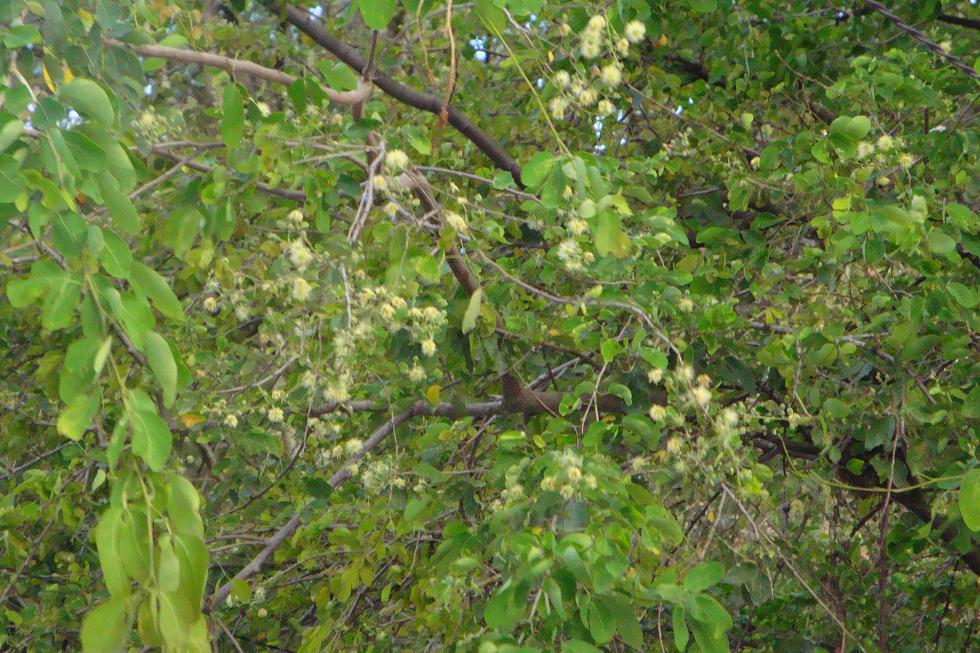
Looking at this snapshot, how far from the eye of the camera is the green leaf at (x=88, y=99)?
1.47 metres

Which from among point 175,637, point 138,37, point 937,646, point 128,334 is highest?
point 138,37

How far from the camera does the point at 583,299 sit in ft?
7.38

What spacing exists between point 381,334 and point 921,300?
3.58 ft

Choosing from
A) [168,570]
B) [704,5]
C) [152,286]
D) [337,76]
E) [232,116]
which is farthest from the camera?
[704,5]

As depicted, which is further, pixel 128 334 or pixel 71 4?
pixel 71 4

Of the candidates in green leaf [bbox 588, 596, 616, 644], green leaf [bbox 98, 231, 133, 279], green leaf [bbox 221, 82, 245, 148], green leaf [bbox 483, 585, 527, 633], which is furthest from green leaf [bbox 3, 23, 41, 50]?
green leaf [bbox 588, 596, 616, 644]

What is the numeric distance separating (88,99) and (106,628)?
66cm

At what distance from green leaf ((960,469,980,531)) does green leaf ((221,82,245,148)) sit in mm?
1318

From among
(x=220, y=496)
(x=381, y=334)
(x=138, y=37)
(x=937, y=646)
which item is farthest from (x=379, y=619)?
(x=138, y=37)

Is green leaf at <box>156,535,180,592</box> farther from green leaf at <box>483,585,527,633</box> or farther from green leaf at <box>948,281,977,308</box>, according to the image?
green leaf at <box>948,281,977,308</box>

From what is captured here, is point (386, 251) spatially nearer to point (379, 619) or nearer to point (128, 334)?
point (128, 334)

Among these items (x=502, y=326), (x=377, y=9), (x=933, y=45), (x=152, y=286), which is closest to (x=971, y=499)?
(x=933, y=45)

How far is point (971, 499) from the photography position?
1894 mm

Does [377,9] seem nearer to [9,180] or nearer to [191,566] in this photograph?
[9,180]
